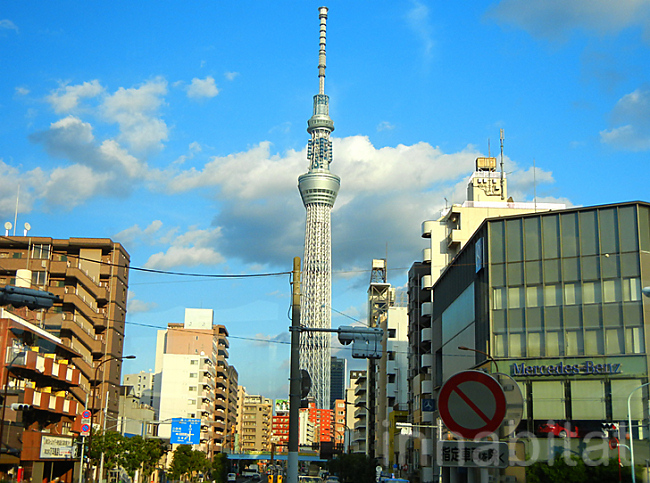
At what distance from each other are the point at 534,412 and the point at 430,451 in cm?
3130

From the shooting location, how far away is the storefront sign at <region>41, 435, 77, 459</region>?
2226 inches

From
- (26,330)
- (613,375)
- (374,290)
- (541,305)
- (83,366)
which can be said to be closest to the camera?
(613,375)

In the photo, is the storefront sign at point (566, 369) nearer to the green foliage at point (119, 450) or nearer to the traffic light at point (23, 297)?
the traffic light at point (23, 297)

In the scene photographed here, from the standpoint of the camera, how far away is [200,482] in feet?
343

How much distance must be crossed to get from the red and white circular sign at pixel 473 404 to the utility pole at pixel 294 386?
16071mm

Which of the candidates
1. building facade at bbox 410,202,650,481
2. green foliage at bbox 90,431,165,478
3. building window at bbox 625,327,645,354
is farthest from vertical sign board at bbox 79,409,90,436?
building window at bbox 625,327,645,354

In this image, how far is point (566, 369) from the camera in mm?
46125

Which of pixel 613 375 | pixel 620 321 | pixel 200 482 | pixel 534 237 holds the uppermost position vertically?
pixel 534 237

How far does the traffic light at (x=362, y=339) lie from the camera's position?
79.5 feet

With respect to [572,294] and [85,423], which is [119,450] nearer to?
[85,423]

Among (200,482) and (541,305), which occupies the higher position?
(541,305)


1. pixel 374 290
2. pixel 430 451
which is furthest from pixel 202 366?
pixel 430 451

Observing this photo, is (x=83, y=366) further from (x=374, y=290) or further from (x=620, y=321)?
(x=374, y=290)

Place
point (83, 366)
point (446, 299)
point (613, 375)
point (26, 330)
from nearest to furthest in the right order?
point (613, 375)
point (26, 330)
point (446, 299)
point (83, 366)
